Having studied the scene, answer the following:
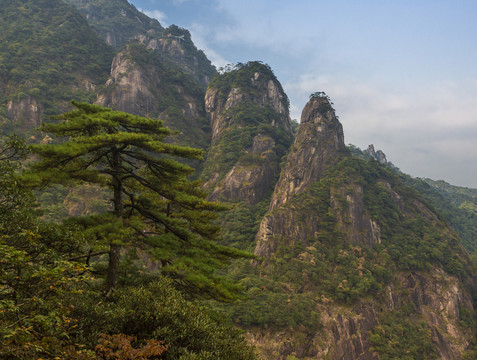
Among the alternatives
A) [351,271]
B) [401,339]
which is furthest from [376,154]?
[401,339]

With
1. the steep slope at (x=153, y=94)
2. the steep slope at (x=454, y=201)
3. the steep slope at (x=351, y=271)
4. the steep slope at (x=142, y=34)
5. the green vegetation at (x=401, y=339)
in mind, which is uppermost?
the steep slope at (x=142, y=34)

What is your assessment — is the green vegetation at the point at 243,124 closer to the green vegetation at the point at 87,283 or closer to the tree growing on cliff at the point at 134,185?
the tree growing on cliff at the point at 134,185

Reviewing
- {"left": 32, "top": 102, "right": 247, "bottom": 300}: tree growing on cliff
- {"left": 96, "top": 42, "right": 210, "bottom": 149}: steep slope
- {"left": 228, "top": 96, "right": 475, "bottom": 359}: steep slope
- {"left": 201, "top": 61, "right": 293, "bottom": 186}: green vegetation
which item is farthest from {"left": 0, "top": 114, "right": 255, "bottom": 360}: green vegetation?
{"left": 96, "top": 42, "right": 210, "bottom": 149}: steep slope

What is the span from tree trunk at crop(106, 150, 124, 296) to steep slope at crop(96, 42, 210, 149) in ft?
247

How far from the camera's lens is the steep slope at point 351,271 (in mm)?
36469

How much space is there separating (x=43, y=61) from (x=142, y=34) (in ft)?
261

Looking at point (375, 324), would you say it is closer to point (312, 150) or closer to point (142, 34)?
point (312, 150)

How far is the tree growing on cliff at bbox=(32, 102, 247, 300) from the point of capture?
8.91 meters

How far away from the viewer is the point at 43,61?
264ft

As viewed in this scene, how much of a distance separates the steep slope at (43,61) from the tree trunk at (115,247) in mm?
70617

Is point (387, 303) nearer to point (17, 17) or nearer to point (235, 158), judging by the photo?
point (235, 158)

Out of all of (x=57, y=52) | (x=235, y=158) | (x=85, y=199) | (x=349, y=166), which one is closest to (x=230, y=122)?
(x=235, y=158)

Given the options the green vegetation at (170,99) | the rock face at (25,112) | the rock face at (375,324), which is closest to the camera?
the rock face at (375,324)

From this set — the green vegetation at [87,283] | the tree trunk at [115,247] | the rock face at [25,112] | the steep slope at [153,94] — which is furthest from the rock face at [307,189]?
the rock face at [25,112]
